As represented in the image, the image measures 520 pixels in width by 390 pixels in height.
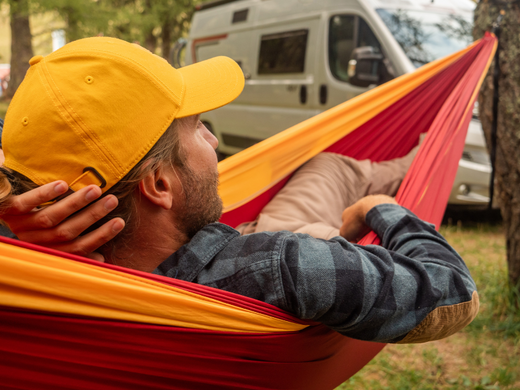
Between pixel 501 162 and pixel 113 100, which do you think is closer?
pixel 113 100

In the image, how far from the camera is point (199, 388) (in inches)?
38.0

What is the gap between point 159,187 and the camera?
3.36 ft

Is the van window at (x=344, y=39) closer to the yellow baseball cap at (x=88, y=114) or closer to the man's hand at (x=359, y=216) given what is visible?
the man's hand at (x=359, y=216)

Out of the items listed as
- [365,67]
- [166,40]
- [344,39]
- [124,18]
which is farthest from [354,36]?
[166,40]

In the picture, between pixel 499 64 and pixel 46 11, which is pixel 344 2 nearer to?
pixel 499 64

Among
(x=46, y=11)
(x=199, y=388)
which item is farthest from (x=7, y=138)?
(x=46, y=11)

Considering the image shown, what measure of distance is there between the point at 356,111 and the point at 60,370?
1647 mm

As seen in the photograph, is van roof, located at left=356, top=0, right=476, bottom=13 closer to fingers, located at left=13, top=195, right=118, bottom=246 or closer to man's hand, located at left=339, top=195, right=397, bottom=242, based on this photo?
man's hand, located at left=339, top=195, right=397, bottom=242

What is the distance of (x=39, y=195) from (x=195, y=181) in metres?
0.31

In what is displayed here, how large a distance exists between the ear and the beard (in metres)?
0.03

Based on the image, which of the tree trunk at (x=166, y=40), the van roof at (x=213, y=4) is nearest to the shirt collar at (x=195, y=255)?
the van roof at (x=213, y=4)

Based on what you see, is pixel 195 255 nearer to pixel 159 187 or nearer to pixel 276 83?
pixel 159 187

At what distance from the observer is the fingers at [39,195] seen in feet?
2.90

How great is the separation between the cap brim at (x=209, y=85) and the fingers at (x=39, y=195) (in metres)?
0.27
